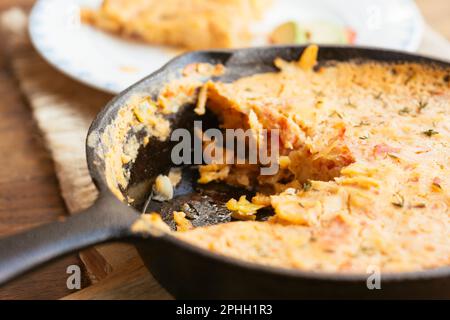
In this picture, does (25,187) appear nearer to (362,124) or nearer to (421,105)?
(362,124)

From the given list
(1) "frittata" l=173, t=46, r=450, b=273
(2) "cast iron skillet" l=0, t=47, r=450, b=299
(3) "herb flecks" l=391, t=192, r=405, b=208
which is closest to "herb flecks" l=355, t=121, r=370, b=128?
(1) "frittata" l=173, t=46, r=450, b=273

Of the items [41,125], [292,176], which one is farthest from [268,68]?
[41,125]

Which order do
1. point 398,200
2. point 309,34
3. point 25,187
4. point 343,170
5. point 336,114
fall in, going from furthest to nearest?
point 309,34
point 25,187
point 336,114
point 343,170
point 398,200

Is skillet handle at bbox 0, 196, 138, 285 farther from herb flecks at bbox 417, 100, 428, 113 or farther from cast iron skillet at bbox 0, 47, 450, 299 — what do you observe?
herb flecks at bbox 417, 100, 428, 113

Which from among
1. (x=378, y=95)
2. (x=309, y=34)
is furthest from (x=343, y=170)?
(x=309, y=34)

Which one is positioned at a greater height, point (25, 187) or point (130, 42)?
point (130, 42)
